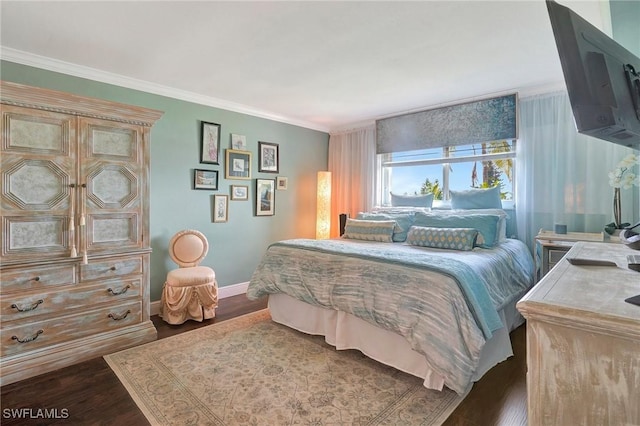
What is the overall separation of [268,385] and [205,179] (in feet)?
8.38

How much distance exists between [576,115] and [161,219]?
11.8 feet

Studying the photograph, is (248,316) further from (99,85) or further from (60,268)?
(99,85)

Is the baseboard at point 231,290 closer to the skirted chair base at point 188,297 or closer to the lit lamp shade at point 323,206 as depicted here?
the skirted chair base at point 188,297

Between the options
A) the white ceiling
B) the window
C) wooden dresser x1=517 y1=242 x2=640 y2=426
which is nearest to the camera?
wooden dresser x1=517 y1=242 x2=640 y2=426

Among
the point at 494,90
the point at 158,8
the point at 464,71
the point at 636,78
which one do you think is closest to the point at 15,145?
the point at 158,8

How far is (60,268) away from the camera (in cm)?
235

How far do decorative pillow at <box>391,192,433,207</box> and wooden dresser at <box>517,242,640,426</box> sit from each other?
11.0ft

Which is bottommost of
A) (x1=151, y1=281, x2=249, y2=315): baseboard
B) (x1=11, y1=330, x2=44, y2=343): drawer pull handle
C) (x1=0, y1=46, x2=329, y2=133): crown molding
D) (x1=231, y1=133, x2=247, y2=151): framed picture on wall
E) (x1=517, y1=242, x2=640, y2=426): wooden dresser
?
(x1=151, y1=281, x2=249, y2=315): baseboard

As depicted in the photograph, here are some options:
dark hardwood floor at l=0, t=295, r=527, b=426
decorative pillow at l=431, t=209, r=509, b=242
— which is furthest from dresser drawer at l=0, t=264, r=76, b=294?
decorative pillow at l=431, t=209, r=509, b=242

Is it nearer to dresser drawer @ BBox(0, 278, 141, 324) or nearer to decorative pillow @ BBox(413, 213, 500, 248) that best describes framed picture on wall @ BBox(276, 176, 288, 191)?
decorative pillow @ BBox(413, 213, 500, 248)

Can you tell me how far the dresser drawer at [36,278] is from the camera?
2141 millimetres

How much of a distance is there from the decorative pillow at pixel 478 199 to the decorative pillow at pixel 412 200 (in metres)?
0.37

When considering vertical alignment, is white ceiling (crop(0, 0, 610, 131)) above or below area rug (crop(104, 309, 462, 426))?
above

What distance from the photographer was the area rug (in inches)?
69.5
